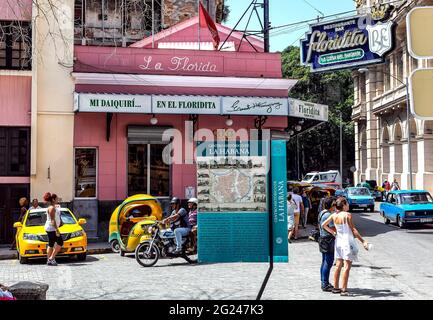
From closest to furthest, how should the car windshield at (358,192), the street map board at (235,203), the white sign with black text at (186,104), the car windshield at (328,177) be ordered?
1. the street map board at (235,203)
2. the white sign with black text at (186,104)
3. the car windshield at (358,192)
4. the car windshield at (328,177)

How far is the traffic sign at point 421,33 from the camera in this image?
7.73 ft

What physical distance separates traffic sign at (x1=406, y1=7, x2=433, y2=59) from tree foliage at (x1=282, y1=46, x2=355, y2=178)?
58436 millimetres

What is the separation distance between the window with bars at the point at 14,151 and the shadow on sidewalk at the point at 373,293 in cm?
1278

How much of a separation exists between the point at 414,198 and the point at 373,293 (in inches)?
579

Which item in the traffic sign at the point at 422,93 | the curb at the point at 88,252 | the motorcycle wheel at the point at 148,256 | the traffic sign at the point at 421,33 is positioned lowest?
the curb at the point at 88,252

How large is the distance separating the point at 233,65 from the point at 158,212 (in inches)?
266

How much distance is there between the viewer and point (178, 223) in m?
14.7

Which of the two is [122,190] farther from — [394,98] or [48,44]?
[394,98]

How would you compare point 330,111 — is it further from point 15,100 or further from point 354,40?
point 15,100

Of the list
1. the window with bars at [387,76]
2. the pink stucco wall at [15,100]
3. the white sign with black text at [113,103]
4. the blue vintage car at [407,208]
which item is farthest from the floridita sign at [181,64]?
the window with bars at [387,76]

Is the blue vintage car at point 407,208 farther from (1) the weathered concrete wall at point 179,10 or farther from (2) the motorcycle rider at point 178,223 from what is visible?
(1) the weathered concrete wall at point 179,10

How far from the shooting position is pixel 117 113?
19.9 metres

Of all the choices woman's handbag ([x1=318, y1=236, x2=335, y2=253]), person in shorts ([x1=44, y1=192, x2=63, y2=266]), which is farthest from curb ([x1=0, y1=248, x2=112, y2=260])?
woman's handbag ([x1=318, y1=236, x2=335, y2=253])

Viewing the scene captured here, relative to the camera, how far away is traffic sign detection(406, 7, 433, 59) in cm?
236
